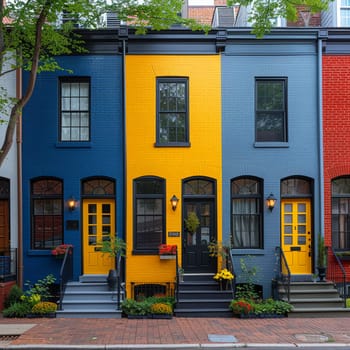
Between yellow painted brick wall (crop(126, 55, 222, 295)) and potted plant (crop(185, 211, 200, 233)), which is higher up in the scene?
yellow painted brick wall (crop(126, 55, 222, 295))

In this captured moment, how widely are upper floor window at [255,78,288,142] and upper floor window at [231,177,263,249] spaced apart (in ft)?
4.73

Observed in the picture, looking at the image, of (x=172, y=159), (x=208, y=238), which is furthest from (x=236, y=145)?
(x=208, y=238)

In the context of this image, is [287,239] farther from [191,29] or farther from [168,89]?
[191,29]

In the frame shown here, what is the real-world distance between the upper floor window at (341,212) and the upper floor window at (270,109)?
2.23 metres

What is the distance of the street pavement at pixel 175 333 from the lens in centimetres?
970

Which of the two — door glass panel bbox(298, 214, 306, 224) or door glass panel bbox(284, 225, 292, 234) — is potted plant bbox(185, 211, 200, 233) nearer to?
door glass panel bbox(284, 225, 292, 234)

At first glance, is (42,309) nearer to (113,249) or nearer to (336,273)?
(113,249)

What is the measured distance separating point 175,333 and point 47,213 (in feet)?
18.9

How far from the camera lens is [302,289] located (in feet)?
44.0

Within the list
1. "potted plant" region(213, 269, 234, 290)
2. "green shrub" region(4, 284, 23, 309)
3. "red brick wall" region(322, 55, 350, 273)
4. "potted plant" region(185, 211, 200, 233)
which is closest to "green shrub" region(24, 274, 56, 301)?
"green shrub" region(4, 284, 23, 309)

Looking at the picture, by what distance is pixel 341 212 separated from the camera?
1462cm

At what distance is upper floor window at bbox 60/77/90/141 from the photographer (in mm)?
14422

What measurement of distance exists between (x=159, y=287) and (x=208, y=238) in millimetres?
2017

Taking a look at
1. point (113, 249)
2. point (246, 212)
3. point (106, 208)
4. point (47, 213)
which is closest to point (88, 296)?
point (113, 249)
